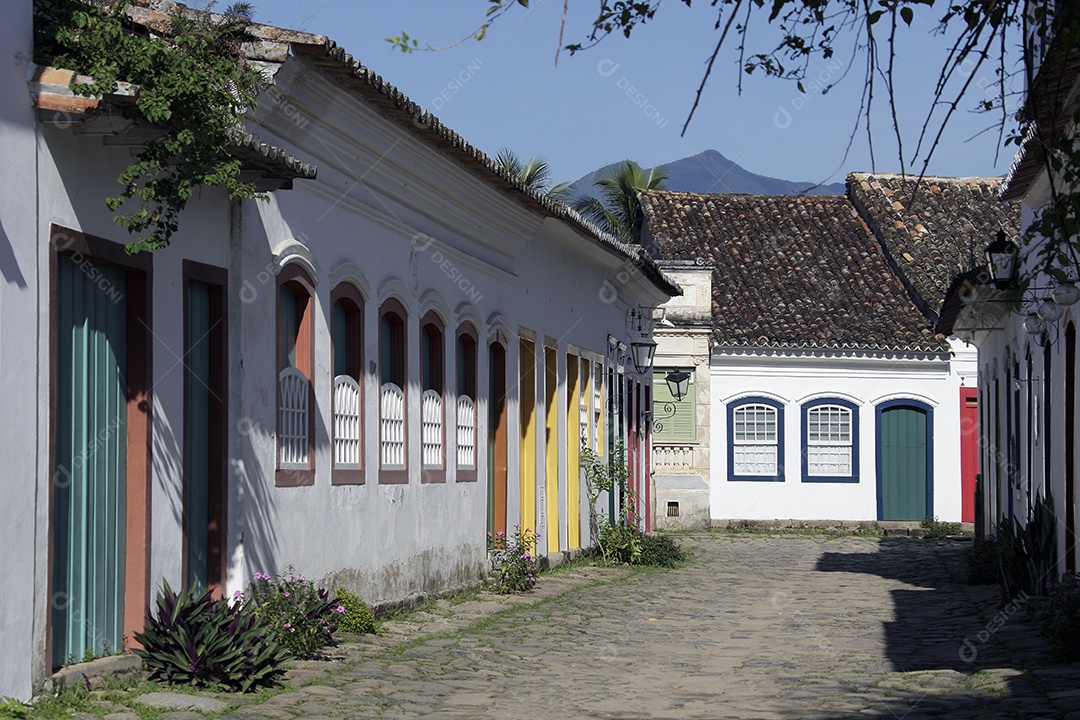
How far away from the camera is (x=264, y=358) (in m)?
9.70

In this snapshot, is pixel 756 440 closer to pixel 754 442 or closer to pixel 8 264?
pixel 754 442

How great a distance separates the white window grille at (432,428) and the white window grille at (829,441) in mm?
16179

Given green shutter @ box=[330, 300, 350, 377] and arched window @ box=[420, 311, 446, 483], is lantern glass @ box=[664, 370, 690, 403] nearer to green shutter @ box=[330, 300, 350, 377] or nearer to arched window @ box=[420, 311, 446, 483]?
arched window @ box=[420, 311, 446, 483]

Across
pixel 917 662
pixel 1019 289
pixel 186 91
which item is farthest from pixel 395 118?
pixel 1019 289

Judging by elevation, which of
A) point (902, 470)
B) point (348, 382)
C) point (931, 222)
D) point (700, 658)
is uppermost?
point (931, 222)

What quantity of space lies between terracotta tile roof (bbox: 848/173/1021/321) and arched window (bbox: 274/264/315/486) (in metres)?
20.6

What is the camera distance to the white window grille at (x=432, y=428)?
1320 cm

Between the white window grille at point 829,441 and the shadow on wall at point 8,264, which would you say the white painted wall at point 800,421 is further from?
the shadow on wall at point 8,264

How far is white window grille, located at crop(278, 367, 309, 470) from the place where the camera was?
1005 centimetres

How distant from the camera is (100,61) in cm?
707

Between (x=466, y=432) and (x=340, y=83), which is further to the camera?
(x=466, y=432)

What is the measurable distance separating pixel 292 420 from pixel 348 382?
1.17 m

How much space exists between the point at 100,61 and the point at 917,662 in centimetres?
682

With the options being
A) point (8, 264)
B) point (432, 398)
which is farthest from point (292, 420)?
point (8, 264)
